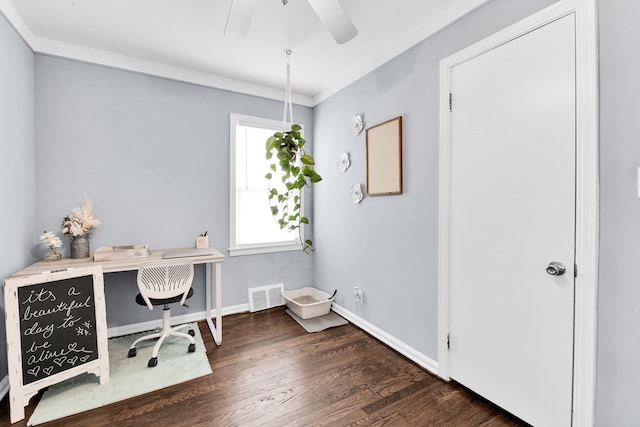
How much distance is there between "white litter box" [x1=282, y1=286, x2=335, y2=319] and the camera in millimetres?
3080

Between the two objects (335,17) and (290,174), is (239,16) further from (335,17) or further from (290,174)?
(290,174)

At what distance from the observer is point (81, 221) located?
97.0 inches

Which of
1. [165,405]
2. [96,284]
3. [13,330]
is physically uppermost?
[96,284]

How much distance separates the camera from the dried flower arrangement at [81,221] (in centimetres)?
240

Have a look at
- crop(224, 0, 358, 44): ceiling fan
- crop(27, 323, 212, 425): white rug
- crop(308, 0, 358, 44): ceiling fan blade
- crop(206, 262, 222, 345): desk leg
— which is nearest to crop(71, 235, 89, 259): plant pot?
crop(27, 323, 212, 425): white rug

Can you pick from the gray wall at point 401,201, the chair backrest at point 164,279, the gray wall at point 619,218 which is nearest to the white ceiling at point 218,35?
the gray wall at point 401,201

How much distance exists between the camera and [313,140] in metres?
3.69

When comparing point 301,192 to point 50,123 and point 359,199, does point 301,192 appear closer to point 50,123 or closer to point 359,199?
point 359,199

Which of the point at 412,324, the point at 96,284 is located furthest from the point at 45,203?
the point at 412,324

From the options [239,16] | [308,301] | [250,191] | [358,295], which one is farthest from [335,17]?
[308,301]

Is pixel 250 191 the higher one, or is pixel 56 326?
pixel 250 191

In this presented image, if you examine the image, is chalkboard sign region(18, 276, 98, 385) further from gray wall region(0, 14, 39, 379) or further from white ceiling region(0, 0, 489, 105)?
white ceiling region(0, 0, 489, 105)

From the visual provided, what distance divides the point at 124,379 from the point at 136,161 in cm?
188

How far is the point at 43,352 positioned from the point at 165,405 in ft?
2.76
